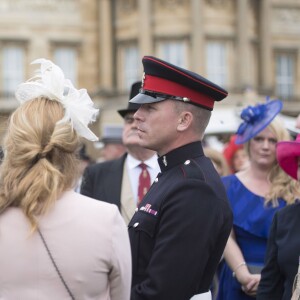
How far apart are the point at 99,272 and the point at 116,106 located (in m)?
27.8

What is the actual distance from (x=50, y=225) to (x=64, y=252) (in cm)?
13

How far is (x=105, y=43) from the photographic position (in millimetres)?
31922

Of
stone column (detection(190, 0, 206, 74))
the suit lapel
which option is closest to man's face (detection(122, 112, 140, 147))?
the suit lapel

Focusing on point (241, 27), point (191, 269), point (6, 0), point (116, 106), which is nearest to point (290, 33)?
point (241, 27)

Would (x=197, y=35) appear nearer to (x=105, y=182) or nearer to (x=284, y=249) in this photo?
(x=105, y=182)

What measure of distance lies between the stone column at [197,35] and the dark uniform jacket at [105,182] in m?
25.3

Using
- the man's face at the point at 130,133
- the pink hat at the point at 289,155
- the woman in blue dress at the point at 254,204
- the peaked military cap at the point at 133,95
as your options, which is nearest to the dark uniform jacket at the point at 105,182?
the man's face at the point at 130,133

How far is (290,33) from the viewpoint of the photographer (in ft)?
112

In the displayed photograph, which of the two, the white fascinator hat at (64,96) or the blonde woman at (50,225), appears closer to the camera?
the blonde woman at (50,225)

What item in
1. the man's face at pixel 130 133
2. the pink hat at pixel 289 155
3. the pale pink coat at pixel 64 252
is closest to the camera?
the pale pink coat at pixel 64 252

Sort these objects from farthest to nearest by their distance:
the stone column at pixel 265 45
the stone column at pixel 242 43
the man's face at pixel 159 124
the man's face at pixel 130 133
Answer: the stone column at pixel 265 45 → the stone column at pixel 242 43 → the man's face at pixel 130 133 → the man's face at pixel 159 124

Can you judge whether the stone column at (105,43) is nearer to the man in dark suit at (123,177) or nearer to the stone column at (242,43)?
the stone column at (242,43)

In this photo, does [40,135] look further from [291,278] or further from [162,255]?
[291,278]

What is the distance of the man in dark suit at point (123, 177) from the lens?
5.50 m
